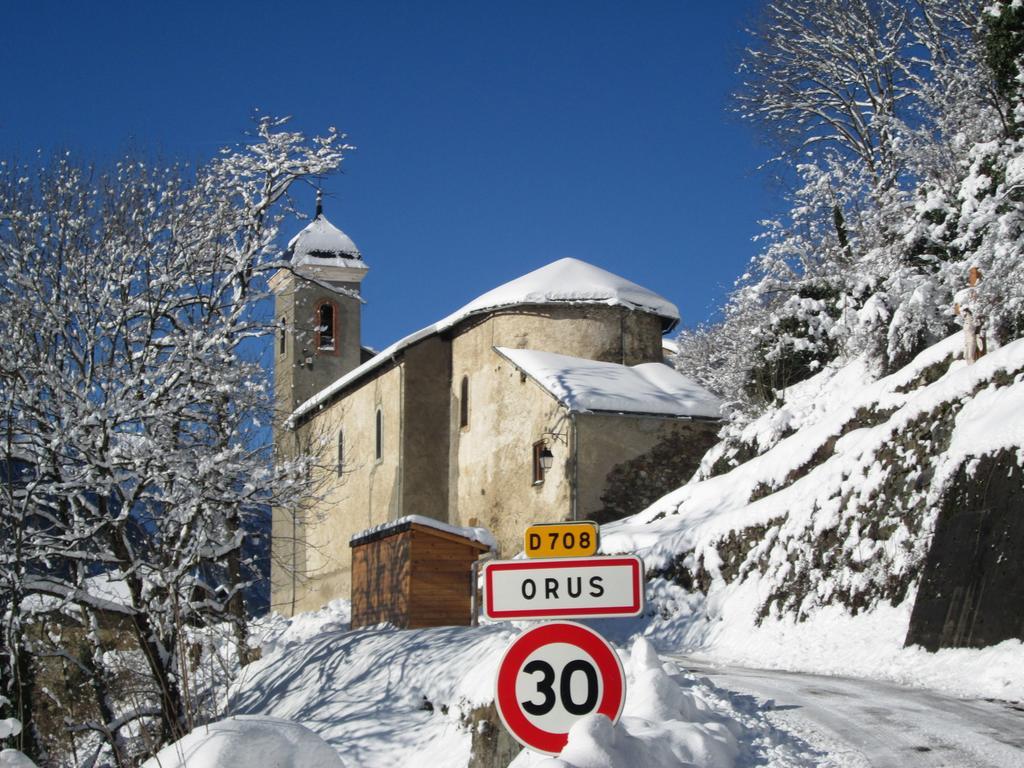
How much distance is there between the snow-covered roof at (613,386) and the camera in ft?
97.8

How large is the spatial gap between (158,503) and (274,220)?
4424 millimetres

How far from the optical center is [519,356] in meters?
32.8

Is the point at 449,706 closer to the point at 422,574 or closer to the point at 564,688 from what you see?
the point at 422,574

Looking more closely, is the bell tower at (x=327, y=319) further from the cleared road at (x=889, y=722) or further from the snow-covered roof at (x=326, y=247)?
the cleared road at (x=889, y=722)

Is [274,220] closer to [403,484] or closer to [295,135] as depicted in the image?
[295,135]

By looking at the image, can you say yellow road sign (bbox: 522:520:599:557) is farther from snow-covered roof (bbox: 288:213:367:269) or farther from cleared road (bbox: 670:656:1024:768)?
snow-covered roof (bbox: 288:213:367:269)

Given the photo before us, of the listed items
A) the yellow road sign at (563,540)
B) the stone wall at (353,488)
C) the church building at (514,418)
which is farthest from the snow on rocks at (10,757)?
the stone wall at (353,488)

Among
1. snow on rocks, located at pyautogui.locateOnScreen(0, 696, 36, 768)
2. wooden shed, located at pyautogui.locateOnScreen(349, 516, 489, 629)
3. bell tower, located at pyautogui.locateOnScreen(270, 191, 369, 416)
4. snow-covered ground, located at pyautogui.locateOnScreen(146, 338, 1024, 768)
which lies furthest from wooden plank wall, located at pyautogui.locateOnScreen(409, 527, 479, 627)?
bell tower, located at pyautogui.locateOnScreen(270, 191, 369, 416)

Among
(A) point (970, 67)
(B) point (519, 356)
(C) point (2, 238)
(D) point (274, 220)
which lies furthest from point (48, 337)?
(A) point (970, 67)

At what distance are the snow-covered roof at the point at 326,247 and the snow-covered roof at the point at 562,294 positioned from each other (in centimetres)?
952

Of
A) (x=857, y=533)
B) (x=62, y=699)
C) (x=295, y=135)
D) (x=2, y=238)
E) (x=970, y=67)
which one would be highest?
(x=970, y=67)

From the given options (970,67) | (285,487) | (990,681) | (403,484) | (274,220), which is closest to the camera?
(990,681)

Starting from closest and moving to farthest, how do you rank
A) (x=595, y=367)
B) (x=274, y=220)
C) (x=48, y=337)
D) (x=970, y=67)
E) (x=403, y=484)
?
1. (x=48, y=337)
2. (x=274, y=220)
3. (x=970, y=67)
4. (x=595, y=367)
5. (x=403, y=484)

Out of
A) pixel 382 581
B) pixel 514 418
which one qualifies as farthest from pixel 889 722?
pixel 514 418
